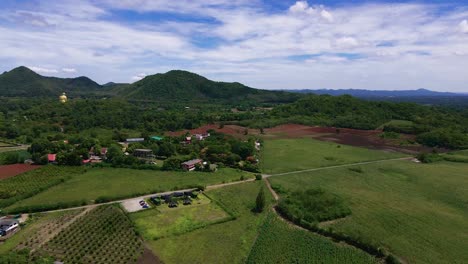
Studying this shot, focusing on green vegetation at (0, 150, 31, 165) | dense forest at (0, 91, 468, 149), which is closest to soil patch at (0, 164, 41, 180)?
green vegetation at (0, 150, 31, 165)

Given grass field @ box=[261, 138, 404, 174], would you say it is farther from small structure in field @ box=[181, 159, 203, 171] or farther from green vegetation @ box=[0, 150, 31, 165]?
green vegetation @ box=[0, 150, 31, 165]

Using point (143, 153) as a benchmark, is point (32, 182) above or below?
below

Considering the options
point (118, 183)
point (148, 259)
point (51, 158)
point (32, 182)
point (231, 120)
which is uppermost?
point (231, 120)

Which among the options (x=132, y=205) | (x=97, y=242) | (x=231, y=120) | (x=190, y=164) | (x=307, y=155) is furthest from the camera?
(x=231, y=120)

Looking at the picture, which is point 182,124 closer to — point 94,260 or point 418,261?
point 94,260

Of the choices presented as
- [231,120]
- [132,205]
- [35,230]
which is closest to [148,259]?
[132,205]

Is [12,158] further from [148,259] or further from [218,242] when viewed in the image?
[218,242]
